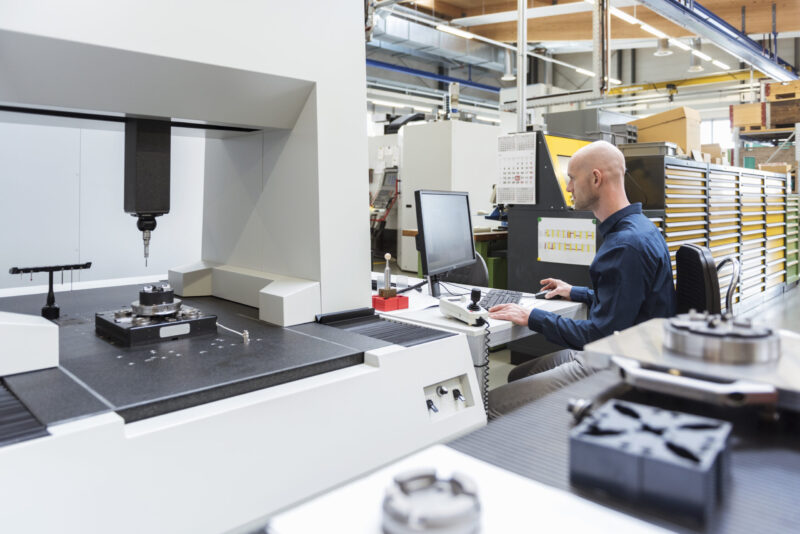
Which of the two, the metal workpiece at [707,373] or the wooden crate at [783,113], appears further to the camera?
the wooden crate at [783,113]

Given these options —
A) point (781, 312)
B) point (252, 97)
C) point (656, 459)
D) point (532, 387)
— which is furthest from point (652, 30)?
point (656, 459)

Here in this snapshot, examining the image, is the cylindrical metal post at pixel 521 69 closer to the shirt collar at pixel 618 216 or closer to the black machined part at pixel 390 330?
the shirt collar at pixel 618 216

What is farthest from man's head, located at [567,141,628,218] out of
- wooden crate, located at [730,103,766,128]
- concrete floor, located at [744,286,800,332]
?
wooden crate, located at [730,103,766,128]

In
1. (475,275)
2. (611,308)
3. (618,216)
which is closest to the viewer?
(611,308)

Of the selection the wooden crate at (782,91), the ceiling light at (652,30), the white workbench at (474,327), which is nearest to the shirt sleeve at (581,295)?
the white workbench at (474,327)

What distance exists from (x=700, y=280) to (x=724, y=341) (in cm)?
131

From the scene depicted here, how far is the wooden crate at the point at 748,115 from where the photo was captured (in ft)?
20.1

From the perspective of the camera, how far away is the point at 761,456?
0.58m

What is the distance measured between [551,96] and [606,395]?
3962 mm

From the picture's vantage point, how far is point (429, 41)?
25.0 ft

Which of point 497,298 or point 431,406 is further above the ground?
point 497,298

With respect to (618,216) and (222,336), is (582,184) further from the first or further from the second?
(222,336)

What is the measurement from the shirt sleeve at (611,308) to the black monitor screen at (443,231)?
0.45 meters

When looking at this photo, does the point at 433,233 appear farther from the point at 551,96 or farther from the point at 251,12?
the point at 551,96
